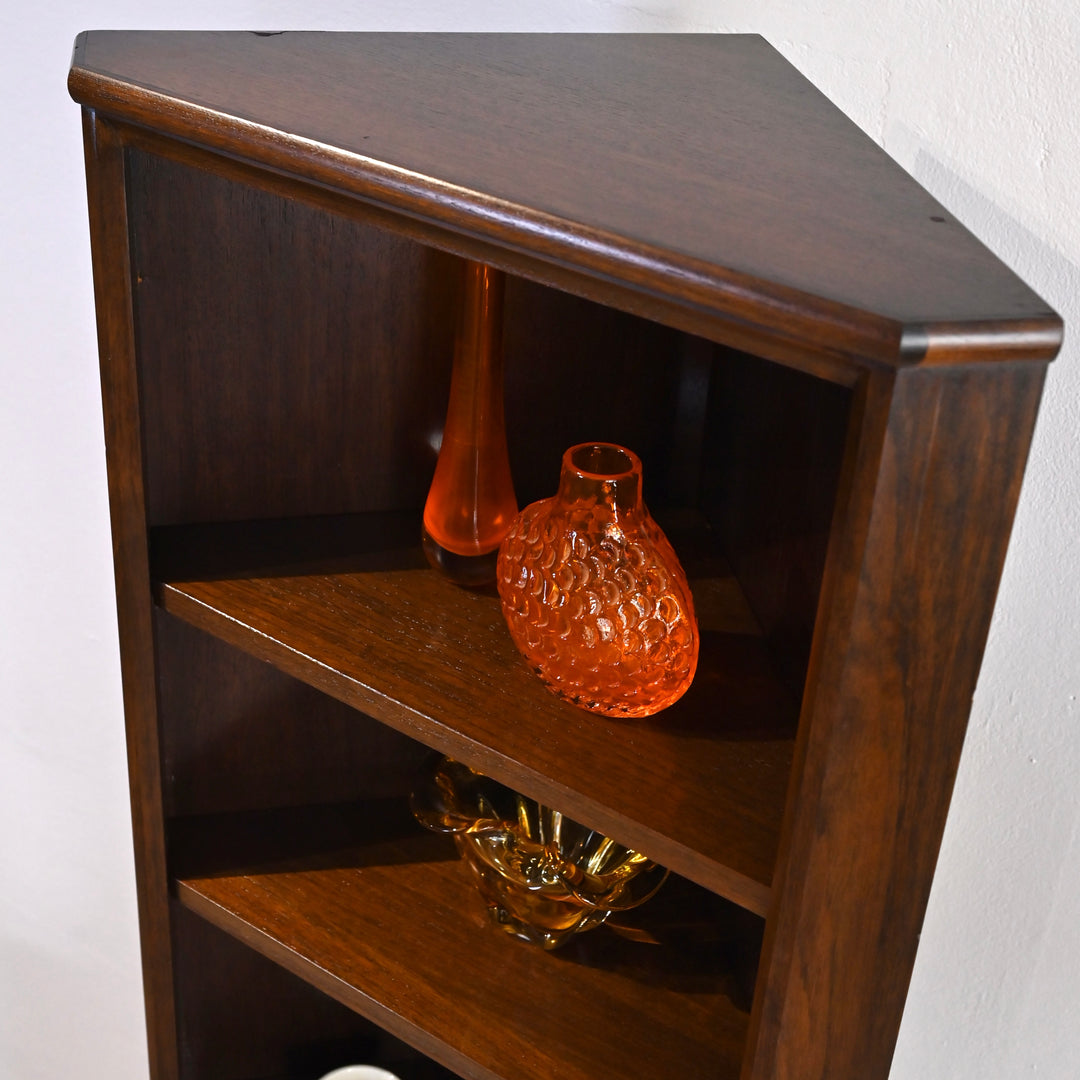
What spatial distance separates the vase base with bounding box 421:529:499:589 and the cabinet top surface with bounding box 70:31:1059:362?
283 mm

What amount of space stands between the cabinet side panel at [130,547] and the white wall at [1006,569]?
370 millimetres

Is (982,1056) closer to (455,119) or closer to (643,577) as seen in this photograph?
(643,577)

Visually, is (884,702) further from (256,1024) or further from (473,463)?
(256,1024)

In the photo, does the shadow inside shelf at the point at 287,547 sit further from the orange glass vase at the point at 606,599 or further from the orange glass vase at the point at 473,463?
the orange glass vase at the point at 606,599

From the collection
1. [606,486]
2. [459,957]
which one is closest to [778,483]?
[606,486]

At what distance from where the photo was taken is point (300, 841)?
955mm

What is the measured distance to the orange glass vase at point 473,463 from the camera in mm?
769

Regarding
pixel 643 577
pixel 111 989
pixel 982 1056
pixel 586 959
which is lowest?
pixel 111 989

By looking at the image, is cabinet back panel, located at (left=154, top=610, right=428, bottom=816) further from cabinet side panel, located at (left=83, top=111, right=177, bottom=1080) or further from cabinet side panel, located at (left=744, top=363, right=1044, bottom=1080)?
cabinet side panel, located at (left=744, top=363, right=1044, bottom=1080)

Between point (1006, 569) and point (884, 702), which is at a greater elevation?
point (884, 702)

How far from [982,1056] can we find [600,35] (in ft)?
2.73

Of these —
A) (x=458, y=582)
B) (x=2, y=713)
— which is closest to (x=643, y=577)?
(x=458, y=582)

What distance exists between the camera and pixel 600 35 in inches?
32.2

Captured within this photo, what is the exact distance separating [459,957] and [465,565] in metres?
0.28
